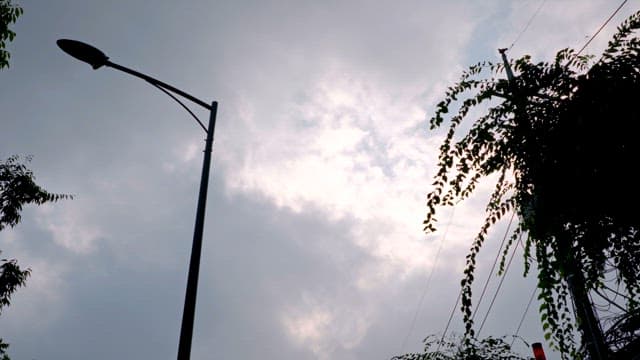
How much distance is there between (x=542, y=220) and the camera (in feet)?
9.18

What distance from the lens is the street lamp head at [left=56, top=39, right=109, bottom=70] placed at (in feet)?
14.9

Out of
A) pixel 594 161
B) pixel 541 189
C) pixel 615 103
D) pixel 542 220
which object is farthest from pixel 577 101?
pixel 542 220

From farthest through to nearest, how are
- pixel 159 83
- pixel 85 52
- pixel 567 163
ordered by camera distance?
pixel 159 83 → pixel 85 52 → pixel 567 163

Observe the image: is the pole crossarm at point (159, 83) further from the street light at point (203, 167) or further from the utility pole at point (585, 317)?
the utility pole at point (585, 317)

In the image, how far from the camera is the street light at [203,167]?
3.26 m

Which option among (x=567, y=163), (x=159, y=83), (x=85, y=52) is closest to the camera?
(x=567, y=163)

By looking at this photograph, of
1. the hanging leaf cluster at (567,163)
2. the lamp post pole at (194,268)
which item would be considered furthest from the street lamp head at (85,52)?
the hanging leaf cluster at (567,163)

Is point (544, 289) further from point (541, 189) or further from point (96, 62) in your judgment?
point (96, 62)

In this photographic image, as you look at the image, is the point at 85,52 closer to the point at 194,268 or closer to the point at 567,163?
the point at 194,268

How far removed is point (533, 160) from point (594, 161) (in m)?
0.39

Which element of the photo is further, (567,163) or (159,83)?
(159,83)

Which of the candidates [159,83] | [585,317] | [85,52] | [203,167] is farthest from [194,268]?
[585,317]

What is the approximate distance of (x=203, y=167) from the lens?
168 inches

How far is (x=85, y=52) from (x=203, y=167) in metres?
2.27
